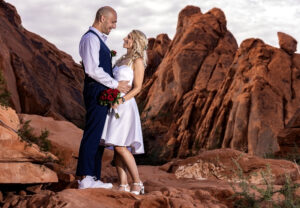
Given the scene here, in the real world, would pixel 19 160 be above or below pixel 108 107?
below

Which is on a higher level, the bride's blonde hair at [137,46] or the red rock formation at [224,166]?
the bride's blonde hair at [137,46]

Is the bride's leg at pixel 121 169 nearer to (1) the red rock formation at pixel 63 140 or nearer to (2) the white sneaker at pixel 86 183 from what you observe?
(2) the white sneaker at pixel 86 183

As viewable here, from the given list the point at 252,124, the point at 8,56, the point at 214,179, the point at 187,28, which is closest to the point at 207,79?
the point at 187,28

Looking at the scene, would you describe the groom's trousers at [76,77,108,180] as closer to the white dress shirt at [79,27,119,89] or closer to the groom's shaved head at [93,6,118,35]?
the white dress shirt at [79,27,119,89]

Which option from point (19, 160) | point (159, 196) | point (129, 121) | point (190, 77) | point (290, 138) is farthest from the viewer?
point (190, 77)

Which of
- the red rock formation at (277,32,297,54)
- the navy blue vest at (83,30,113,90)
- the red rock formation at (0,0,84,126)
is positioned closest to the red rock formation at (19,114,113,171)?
the red rock formation at (0,0,84,126)

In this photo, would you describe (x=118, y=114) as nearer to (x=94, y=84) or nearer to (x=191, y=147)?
(x=94, y=84)

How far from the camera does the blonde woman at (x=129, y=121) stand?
222 inches

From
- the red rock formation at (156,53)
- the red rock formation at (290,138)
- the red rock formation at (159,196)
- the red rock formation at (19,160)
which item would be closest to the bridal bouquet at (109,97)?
the red rock formation at (159,196)

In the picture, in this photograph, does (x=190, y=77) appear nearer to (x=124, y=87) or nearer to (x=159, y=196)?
(x=124, y=87)

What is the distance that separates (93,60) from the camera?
547cm

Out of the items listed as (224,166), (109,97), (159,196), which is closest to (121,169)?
(159,196)

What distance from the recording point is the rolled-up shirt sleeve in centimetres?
546

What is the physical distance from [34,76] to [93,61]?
11988 millimetres
